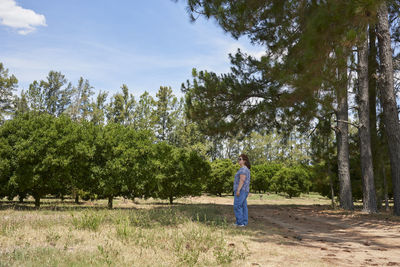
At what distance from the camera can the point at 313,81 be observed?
346 inches

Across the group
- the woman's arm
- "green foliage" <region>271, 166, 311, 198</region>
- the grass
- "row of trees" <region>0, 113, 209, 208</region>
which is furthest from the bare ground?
"green foliage" <region>271, 166, 311, 198</region>

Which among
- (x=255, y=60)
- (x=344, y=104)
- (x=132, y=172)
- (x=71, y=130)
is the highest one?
(x=255, y=60)

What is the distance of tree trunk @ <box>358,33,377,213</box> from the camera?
494 inches

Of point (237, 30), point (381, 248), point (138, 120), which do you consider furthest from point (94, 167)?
point (138, 120)

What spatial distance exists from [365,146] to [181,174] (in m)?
10.8

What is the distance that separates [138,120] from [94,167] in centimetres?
3413

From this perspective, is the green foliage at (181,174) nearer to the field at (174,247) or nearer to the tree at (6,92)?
the field at (174,247)

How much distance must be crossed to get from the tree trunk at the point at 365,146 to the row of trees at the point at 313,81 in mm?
40

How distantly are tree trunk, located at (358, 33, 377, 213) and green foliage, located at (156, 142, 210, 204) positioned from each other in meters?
10.0

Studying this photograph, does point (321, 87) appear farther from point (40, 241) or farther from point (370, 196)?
point (40, 241)

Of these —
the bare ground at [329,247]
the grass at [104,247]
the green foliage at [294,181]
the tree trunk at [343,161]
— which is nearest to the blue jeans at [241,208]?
the bare ground at [329,247]

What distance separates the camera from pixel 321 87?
931cm

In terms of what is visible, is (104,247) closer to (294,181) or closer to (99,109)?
(294,181)

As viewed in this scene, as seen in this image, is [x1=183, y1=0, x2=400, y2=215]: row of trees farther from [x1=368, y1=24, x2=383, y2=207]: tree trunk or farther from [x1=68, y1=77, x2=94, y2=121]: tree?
[x1=68, y1=77, x2=94, y2=121]: tree
